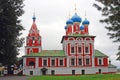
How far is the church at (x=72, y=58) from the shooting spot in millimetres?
65188

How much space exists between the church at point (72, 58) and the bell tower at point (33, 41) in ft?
6.37

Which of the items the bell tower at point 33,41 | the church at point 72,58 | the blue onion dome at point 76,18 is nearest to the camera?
the church at point 72,58

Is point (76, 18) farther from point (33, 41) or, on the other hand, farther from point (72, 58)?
point (33, 41)

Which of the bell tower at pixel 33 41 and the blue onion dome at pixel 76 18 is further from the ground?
the blue onion dome at pixel 76 18

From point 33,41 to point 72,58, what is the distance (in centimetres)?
1132

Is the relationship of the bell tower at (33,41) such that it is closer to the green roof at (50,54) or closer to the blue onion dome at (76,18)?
the green roof at (50,54)

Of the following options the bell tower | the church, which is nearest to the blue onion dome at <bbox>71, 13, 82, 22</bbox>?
the church

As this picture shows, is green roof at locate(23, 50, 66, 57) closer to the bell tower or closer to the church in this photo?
the church

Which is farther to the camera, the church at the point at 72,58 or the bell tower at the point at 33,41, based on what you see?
the bell tower at the point at 33,41

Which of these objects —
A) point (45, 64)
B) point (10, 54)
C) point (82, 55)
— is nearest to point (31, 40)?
point (45, 64)

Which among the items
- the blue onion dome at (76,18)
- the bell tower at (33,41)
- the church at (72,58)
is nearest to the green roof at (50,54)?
the church at (72,58)

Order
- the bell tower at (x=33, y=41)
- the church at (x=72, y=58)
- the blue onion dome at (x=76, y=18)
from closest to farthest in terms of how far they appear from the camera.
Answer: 1. the church at (x=72, y=58)
2. the blue onion dome at (x=76, y=18)
3. the bell tower at (x=33, y=41)

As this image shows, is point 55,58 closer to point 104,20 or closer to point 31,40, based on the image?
point 31,40

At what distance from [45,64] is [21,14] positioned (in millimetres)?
34477
